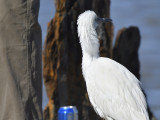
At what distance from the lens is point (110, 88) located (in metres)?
4.56

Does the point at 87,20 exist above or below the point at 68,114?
above

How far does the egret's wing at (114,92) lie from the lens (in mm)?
4441

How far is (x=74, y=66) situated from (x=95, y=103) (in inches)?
77.3

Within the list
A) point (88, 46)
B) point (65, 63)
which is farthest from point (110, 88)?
point (65, 63)

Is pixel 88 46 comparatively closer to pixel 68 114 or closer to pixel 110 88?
pixel 110 88

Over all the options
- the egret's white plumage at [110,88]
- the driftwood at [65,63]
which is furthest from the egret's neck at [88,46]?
the driftwood at [65,63]

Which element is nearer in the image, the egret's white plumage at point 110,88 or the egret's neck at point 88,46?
the egret's white plumage at point 110,88

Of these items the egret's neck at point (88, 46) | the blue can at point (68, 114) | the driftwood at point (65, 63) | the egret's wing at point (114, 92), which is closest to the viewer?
the blue can at point (68, 114)

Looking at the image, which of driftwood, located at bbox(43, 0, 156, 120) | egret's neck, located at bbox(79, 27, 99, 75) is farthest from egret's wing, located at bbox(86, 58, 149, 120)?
driftwood, located at bbox(43, 0, 156, 120)

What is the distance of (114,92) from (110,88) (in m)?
0.05

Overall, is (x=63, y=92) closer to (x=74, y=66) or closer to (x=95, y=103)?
(x=74, y=66)

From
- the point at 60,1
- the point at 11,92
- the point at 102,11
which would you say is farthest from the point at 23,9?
the point at 102,11

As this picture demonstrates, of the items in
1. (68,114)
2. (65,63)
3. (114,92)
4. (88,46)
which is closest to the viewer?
(68,114)

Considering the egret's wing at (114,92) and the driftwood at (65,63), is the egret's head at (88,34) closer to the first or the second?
the egret's wing at (114,92)
